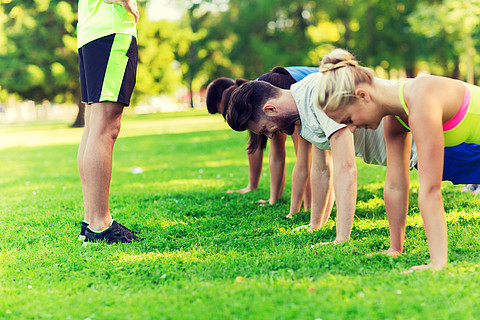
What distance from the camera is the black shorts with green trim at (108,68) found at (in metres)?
3.95

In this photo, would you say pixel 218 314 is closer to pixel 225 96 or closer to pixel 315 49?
pixel 225 96

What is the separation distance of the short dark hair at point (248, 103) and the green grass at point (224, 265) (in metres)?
1.00

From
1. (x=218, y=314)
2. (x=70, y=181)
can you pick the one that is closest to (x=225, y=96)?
(x=218, y=314)

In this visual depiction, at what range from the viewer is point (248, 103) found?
3.94 meters

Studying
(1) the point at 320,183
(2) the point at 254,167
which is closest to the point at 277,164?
(2) the point at 254,167

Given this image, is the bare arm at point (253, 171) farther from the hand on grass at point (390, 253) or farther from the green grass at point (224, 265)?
the hand on grass at point (390, 253)

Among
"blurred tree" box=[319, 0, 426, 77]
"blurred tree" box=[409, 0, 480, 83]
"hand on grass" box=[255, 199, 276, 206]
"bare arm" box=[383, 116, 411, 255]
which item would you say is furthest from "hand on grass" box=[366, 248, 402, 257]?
"blurred tree" box=[319, 0, 426, 77]

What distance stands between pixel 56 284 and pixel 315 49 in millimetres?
32502

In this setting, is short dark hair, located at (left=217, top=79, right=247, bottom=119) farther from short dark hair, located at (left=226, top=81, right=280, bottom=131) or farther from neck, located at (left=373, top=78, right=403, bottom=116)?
neck, located at (left=373, top=78, right=403, bottom=116)

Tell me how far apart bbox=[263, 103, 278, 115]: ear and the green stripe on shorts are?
121 centimetres

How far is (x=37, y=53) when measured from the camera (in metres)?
30.6

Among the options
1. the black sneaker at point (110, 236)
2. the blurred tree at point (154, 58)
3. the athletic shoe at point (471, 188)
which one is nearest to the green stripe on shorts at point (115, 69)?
the black sneaker at point (110, 236)

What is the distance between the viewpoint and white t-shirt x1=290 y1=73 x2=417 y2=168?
3.57 m

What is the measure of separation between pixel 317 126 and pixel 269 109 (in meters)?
0.42
